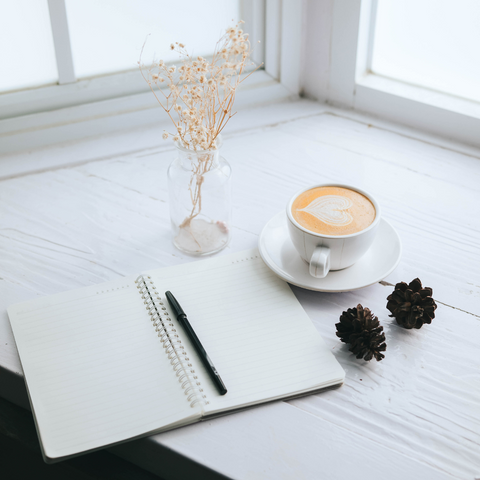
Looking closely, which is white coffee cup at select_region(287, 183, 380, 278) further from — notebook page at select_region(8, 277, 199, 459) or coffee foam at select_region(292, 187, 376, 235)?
notebook page at select_region(8, 277, 199, 459)

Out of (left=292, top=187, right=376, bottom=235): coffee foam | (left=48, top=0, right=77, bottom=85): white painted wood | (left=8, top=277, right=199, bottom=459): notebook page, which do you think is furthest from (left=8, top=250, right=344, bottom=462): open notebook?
(left=48, top=0, right=77, bottom=85): white painted wood

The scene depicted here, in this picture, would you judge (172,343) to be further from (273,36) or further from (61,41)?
(273,36)

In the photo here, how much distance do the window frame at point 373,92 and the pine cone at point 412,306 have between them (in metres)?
0.53

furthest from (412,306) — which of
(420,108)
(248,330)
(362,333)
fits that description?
(420,108)

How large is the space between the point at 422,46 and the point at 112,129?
2.30 feet

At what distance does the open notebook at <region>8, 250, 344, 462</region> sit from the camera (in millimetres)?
615

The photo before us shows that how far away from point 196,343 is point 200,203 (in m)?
0.25

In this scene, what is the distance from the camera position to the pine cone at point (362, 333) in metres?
0.67

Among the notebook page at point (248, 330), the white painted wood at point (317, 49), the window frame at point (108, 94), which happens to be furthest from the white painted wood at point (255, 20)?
the notebook page at point (248, 330)

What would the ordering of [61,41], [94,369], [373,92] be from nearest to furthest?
[94,369] < [61,41] < [373,92]

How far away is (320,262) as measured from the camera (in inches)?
28.0

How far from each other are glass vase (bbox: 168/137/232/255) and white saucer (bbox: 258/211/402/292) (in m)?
0.08

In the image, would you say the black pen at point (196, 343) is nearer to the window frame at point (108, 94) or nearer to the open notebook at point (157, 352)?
the open notebook at point (157, 352)

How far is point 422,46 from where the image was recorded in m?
1.15
